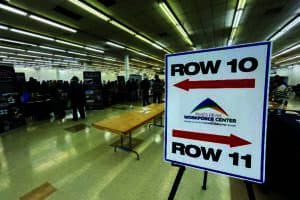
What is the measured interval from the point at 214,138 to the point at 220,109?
151 mm

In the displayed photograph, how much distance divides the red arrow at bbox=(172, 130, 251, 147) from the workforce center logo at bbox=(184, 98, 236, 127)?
6 cm

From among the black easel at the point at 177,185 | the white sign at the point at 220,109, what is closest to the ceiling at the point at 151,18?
the white sign at the point at 220,109

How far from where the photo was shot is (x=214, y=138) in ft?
2.53

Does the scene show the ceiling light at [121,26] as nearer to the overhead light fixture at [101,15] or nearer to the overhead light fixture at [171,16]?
the overhead light fixture at [101,15]

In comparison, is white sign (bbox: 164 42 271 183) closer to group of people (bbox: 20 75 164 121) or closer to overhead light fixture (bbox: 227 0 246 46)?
overhead light fixture (bbox: 227 0 246 46)

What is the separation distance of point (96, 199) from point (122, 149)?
1.33m

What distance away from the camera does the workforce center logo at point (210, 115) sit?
74cm

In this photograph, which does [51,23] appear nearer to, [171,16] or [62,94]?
[62,94]

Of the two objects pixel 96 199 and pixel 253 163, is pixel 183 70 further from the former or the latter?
pixel 96 199

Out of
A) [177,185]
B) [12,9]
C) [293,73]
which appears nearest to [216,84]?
[177,185]

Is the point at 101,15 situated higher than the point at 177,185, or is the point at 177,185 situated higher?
the point at 101,15

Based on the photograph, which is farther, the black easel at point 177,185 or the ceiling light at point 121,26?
the ceiling light at point 121,26

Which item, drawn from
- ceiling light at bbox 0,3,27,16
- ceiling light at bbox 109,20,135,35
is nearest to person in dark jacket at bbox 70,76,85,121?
ceiling light at bbox 0,3,27,16

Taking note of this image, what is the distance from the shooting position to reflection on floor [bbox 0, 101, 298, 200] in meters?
1.98
